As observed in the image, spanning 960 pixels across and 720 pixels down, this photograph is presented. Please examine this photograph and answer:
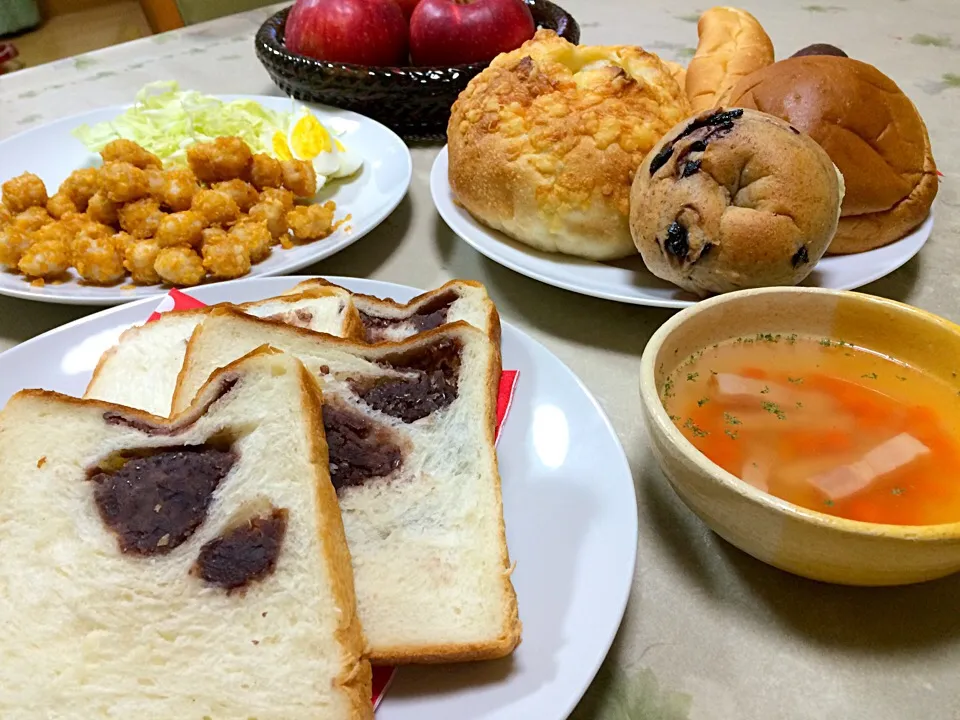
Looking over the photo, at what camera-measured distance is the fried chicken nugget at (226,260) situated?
176 centimetres

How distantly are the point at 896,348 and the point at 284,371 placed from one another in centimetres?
104

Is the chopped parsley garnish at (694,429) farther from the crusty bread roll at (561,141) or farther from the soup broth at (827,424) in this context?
the crusty bread roll at (561,141)

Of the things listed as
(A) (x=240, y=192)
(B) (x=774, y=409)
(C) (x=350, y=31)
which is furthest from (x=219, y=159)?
(B) (x=774, y=409)

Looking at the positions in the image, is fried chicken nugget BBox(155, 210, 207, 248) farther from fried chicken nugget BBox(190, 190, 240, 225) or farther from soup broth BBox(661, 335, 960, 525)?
soup broth BBox(661, 335, 960, 525)

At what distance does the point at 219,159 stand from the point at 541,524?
4.98 ft

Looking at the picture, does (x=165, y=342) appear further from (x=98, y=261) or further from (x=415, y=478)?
(x=415, y=478)

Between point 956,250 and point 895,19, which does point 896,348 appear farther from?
point 895,19

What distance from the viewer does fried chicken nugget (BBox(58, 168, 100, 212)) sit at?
1.99 m

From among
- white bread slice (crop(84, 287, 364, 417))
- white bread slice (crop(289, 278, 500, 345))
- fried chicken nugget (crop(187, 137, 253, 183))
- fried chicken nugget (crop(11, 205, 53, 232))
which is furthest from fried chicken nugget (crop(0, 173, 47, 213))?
white bread slice (crop(289, 278, 500, 345))

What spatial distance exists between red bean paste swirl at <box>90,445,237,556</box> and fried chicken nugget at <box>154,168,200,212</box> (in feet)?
3.61

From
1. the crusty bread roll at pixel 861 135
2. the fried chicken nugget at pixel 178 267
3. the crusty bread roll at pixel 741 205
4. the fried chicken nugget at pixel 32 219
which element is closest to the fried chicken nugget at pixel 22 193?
the fried chicken nugget at pixel 32 219

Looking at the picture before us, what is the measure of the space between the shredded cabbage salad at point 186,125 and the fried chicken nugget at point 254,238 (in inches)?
24.4

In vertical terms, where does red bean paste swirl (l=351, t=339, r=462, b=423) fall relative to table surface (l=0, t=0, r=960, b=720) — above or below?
above

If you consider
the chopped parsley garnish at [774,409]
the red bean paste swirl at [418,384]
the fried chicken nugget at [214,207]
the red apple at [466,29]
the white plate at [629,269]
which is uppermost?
the red apple at [466,29]
